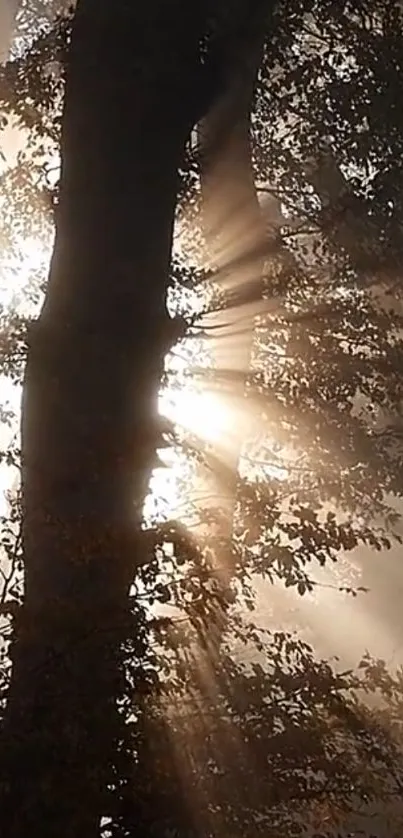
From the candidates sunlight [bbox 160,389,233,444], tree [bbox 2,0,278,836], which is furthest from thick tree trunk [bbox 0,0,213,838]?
sunlight [bbox 160,389,233,444]

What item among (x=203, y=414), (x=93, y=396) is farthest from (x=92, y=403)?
(x=203, y=414)

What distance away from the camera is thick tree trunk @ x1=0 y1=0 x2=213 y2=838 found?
4.47 m

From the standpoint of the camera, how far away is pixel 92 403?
585 cm

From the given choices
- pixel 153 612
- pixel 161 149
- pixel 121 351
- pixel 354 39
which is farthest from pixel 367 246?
pixel 153 612

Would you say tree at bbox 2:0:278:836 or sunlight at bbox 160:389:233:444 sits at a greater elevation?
sunlight at bbox 160:389:233:444

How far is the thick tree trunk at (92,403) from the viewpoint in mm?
4469

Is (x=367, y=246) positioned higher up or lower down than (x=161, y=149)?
higher up

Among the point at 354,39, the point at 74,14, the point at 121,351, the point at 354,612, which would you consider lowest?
the point at 121,351

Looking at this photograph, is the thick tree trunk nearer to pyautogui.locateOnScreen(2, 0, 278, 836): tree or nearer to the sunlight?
pyautogui.locateOnScreen(2, 0, 278, 836): tree

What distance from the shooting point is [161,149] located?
6.29 metres

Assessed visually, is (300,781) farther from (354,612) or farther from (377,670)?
(354,612)

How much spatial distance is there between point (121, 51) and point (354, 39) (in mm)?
2838

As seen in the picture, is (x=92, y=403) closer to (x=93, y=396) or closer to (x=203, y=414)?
(x=93, y=396)

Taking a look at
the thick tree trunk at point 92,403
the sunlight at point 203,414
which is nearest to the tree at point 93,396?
the thick tree trunk at point 92,403
